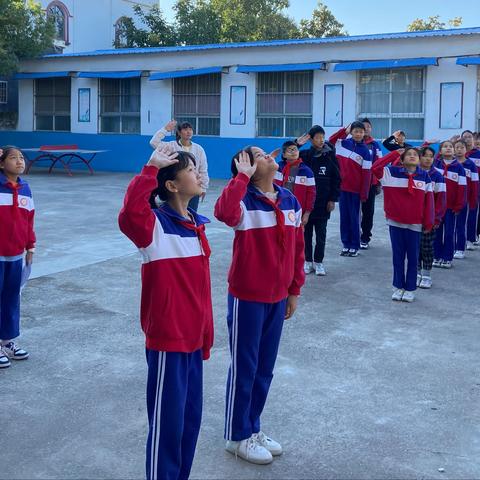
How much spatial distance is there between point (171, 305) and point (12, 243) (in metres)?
2.17

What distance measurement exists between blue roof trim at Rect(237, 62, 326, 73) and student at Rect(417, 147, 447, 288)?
37.9 ft

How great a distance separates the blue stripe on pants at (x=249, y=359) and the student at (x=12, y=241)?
1827 millimetres

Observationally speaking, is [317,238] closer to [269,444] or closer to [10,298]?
[10,298]

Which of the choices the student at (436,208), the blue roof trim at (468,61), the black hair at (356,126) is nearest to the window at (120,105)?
the blue roof trim at (468,61)

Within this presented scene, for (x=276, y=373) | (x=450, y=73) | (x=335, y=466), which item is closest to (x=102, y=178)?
(x=450, y=73)

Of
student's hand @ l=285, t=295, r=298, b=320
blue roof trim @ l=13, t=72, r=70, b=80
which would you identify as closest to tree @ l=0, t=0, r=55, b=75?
blue roof trim @ l=13, t=72, r=70, b=80

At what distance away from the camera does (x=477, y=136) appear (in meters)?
9.64

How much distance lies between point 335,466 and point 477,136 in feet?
24.0

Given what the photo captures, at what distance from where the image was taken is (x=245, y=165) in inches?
126

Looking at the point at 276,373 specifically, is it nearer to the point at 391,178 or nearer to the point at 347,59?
the point at 391,178

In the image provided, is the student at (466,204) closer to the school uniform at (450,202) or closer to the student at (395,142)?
the school uniform at (450,202)

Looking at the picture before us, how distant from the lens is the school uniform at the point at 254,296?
333 cm

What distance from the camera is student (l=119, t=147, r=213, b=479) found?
107 inches

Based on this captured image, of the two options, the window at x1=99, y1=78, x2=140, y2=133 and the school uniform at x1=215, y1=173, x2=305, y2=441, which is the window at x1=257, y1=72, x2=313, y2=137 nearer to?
the window at x1=99, y1=78, x2=140, y2=133
